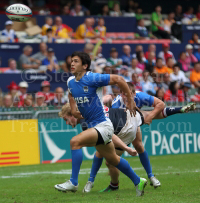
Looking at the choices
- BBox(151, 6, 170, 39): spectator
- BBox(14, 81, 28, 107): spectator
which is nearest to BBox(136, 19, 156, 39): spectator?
BBox(151, 6, 170, 39): spectator

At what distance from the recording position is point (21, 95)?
12.8 m

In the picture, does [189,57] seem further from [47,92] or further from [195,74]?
[47,92]

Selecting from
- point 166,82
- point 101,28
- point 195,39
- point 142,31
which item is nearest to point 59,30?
point 101,28

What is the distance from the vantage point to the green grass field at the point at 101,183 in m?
6.39

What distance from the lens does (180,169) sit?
9.99 meters

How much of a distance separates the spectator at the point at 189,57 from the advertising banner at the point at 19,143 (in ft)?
26.0

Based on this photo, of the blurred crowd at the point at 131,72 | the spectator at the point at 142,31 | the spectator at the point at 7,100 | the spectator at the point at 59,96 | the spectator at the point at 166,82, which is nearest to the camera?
the spectator at the point at 7,100

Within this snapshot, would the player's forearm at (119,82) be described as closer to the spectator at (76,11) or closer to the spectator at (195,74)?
the spectator at (195,74)

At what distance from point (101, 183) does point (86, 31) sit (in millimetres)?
9429

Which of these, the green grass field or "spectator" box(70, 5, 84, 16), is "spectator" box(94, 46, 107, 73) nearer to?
the green grass field

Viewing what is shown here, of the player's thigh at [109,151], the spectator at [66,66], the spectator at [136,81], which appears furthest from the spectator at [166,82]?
the player's thigh at [109,151]

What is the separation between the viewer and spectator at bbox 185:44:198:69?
57.7ft

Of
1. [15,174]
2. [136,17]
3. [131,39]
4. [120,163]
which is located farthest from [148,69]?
[120,163]

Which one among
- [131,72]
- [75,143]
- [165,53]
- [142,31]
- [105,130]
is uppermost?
[142,31]
